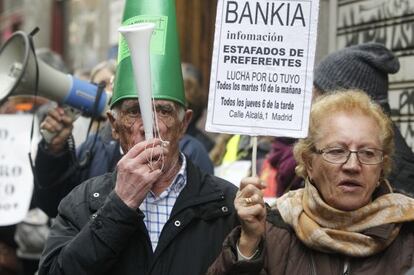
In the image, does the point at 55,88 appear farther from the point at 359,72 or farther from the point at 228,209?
the point at 228,209

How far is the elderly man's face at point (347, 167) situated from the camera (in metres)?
3.33

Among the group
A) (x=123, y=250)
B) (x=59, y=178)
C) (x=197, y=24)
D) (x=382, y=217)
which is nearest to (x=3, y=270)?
(x=59, y=178)

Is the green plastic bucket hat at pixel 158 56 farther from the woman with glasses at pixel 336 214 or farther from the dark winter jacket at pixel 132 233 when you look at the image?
the woman with glasses at pixel 336 214

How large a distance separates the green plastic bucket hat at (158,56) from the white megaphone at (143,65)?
0.59ft

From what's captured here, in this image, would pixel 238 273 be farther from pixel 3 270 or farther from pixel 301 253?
pixel 3 270

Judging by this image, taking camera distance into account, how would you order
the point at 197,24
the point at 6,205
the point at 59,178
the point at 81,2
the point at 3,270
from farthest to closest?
the point at 81,2 → the point at 197,24 → the point at 3,270 → the point at 6,205 → the point at 59,178

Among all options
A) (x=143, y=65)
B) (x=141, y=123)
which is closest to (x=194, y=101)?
(x=141, y=123)

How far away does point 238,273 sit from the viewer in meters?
3.18

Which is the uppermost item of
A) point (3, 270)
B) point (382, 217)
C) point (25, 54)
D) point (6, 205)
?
point (25, 54)

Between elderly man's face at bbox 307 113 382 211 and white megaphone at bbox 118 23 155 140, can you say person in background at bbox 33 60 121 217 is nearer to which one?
white megaphone at bbox 118 23 155 140

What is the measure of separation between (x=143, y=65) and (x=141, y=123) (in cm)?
24

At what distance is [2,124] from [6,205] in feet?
1.67

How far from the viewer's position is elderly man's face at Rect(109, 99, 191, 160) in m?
3.54

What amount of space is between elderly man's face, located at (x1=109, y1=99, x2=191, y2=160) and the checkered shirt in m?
0.12
